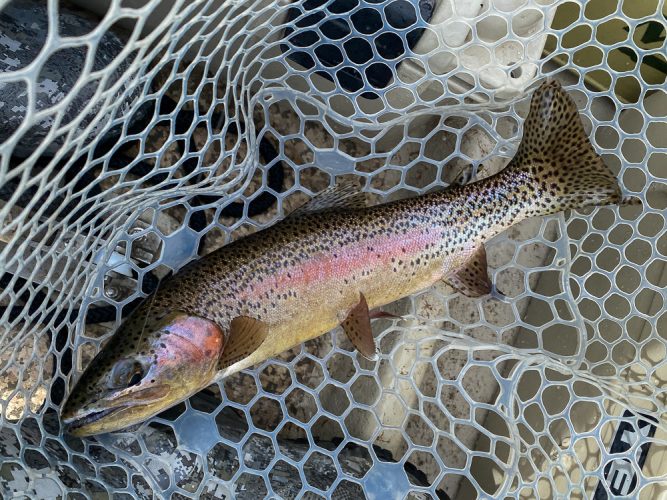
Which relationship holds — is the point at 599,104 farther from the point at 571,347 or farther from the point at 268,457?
the point at 268,457

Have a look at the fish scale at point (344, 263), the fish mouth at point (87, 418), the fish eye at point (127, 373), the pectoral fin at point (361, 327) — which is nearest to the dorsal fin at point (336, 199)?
the fish scale at point (344, 263)

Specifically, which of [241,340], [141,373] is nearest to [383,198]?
[241,340]

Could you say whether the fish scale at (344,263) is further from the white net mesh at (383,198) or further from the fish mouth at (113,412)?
the white net mesh at (383,198)

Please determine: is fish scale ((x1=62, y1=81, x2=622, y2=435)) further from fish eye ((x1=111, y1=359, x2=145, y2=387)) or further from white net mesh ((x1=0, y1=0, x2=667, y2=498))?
white net mesh ((x1=0, y1=0, x2=667, y2=498))

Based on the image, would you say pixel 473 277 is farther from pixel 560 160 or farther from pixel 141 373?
pixel 141 373

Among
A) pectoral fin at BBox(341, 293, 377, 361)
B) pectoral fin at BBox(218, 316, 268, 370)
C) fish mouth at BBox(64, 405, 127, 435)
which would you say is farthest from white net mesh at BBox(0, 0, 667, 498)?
pectoral fin at BBox(218, 316, 268, 370)
